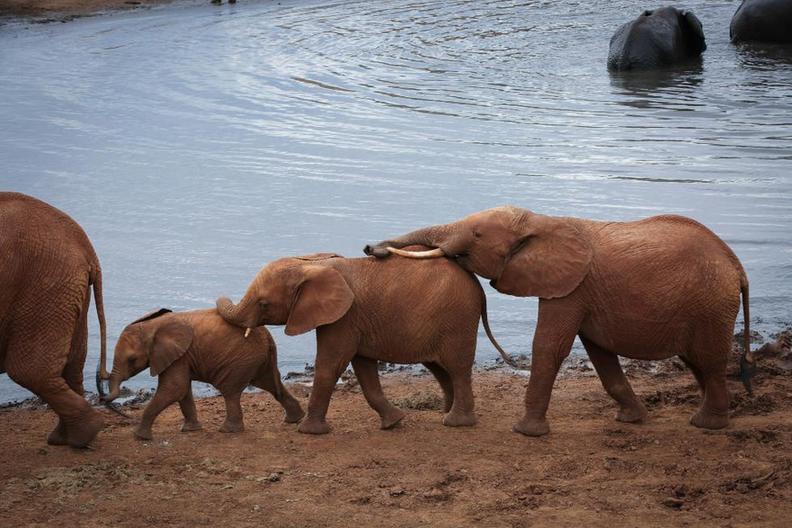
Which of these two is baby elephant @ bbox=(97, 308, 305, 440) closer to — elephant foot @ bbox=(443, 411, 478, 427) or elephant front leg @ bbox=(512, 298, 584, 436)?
elephant foot @ bbox=(443, 411, 478, 427)

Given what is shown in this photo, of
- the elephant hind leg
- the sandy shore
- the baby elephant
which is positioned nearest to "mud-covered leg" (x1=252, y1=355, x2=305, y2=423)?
the baby elephant

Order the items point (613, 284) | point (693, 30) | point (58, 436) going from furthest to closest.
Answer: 1. point (693, 30)
2. point (58, 436)
3. point (613, 284)

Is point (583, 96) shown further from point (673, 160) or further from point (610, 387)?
point (610, 387)

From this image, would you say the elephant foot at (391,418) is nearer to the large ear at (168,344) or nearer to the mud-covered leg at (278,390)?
the mud-covered leg at (278,390)

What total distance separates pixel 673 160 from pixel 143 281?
692 centimetres

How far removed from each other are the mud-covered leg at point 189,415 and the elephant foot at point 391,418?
1156 millimetres

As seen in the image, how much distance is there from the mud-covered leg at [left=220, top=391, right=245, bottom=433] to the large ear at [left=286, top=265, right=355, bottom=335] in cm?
64

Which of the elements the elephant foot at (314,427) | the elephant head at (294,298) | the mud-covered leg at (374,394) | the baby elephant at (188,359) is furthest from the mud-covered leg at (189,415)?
the mud-covered leg at (374,394)

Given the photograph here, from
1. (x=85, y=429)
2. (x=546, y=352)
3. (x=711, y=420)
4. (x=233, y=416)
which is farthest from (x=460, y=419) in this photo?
(x=85, y=429)

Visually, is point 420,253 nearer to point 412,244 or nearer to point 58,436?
point 412,244

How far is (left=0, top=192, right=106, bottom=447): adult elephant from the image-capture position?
23.3 ft

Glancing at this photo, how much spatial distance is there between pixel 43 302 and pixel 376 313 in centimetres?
192

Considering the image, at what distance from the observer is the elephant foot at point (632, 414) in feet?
25.8

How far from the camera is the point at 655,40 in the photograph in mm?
21453
